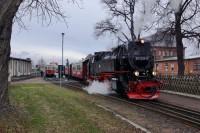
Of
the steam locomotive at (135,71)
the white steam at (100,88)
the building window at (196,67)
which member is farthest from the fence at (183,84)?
the building window at (196,67)

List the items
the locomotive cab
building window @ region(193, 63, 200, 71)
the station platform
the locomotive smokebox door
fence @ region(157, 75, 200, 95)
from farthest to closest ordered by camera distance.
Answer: building window @ region(193, 63, 200, 71) → fence @ region(157, 75, 200, 95) → the locomotive smokebox door → the locomotive cab → the station platform

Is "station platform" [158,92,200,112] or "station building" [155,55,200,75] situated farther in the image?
"station building" [155,55,200,75]

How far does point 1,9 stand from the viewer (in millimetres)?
11125

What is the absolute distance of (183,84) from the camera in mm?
35250

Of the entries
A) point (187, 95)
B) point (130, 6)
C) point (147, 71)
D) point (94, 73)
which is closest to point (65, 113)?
point (147, 71)

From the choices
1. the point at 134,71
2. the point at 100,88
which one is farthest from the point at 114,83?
the point at 100,88

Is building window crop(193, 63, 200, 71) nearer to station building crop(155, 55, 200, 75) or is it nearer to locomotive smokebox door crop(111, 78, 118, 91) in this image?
station building crop(155, 55, 200, 75)

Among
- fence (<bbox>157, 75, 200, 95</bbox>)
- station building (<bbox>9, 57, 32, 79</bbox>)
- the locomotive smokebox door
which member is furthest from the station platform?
station building (<bbox>9, 57, 32, 79</bbox>)

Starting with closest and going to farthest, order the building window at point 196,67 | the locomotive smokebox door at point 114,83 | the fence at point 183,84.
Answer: the locomotive smokebox door at point 114,83
the fence at point 183,84
the building window at point 196,67

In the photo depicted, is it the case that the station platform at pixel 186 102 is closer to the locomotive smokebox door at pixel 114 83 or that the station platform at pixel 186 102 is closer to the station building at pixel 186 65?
the locomotive smokebox door at pixel 114 83

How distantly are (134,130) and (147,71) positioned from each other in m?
14.0

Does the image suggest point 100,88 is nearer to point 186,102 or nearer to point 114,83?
point 114,83

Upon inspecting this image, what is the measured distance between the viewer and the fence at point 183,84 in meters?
32.8

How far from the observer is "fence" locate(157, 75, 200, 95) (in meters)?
32.8
